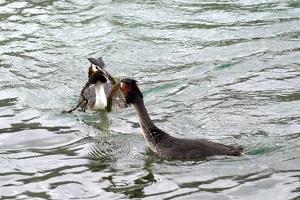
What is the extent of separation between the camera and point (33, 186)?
951 cm

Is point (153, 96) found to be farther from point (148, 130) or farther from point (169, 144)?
point (169, 144)

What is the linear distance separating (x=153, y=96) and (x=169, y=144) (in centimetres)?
314

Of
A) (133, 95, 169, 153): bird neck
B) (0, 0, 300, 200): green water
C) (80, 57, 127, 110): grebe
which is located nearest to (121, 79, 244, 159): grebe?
(133, 95, 169, 153): bird neck

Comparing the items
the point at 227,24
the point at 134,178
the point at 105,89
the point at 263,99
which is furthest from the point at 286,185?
the point at 227,24

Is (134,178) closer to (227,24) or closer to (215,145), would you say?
(215,145)

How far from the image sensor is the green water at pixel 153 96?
9.45m

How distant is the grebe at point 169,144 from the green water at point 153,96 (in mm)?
146

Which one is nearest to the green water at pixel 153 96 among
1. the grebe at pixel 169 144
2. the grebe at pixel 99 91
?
the grebe at pixel 169 144

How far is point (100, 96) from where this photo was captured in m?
13.1

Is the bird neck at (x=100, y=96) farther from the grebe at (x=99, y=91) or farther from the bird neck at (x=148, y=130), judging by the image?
the bird neck at (x=148, y=130)

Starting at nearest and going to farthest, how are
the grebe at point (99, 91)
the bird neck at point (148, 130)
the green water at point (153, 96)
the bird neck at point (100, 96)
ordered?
the green water at point (153, 96), the bird neck at point (148, 130), the grebe at point (99, 91), the bird neck at point (100, 96)

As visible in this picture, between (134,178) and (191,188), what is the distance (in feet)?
2.86

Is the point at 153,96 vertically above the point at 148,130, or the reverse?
the point at 148,130

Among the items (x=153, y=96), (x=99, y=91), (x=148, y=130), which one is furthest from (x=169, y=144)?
(x=99, y=91)
